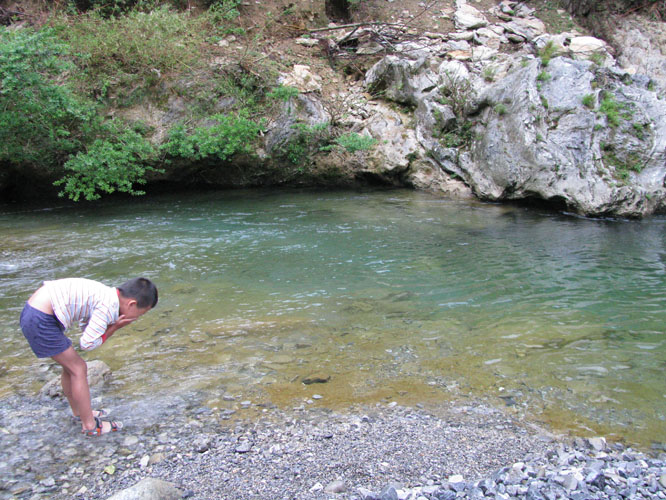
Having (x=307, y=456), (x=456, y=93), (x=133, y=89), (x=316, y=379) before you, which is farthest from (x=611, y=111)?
(x=133, y=89)

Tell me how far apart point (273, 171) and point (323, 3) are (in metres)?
7.88

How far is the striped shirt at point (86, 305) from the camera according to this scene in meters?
3.16

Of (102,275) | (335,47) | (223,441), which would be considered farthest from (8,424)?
(335,47)

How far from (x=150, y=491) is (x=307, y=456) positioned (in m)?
1.01

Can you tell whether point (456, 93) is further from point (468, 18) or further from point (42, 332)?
point (42, 332)

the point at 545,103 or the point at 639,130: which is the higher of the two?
the point at 545,103

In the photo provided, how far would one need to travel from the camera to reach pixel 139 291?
3.26 m

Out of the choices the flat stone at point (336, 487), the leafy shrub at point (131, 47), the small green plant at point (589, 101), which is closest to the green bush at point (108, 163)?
the leafy shrub at point (131, 47)

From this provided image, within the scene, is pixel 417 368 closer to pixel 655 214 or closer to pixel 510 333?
pixel 510 333

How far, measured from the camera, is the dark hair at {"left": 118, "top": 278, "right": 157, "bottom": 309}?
3.26 meters

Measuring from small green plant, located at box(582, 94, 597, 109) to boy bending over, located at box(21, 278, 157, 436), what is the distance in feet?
38.4

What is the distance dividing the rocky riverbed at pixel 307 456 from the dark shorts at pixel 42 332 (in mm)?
700

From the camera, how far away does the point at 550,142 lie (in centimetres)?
1132

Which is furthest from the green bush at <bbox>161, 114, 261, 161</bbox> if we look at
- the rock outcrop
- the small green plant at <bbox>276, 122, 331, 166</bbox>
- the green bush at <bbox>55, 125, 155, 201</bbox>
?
the rock outcrop
